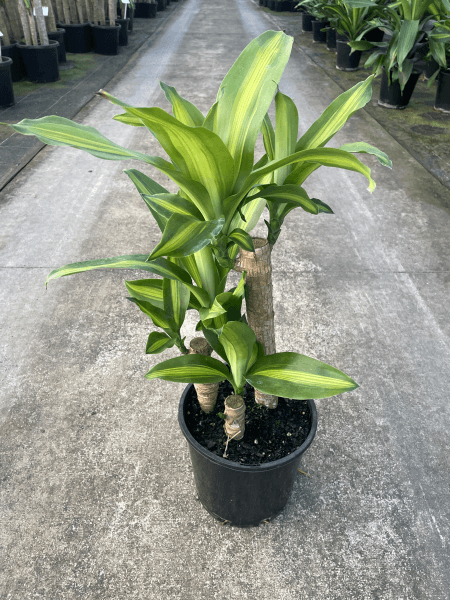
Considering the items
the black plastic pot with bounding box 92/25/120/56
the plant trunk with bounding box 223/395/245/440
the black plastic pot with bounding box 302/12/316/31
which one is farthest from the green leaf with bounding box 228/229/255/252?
the black plastic pot with bounding box 302/12/316/31

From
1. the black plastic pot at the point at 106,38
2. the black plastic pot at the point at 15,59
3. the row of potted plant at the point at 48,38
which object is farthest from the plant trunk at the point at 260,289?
the black plastic pot at the point at 106,38

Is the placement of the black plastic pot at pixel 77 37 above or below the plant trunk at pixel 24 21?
below

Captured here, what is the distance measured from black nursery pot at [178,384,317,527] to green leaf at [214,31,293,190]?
2.02ft

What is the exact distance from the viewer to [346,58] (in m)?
5.27

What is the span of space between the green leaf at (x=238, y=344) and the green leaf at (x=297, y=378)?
4 centimetres

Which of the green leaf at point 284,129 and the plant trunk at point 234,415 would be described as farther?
the plant trunk at point 234,415

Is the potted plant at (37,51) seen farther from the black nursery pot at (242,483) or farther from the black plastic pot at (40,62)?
the black nursery pot at (242,483)

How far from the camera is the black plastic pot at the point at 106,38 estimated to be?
5.55 metres

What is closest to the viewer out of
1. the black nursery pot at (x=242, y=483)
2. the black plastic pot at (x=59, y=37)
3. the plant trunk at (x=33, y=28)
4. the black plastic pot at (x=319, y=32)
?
the black nursery pot at (x=242, y=483)

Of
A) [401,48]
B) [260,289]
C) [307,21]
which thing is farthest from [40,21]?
[307,21]

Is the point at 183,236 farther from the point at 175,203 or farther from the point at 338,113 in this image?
the point at 338,113

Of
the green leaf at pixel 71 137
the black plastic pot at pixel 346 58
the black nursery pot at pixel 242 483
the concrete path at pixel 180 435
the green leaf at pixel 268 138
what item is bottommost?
the concrete path at pixel 180 435

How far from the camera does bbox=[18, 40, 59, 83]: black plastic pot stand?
4344 mm

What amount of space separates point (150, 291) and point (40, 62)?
4389 millimetres
